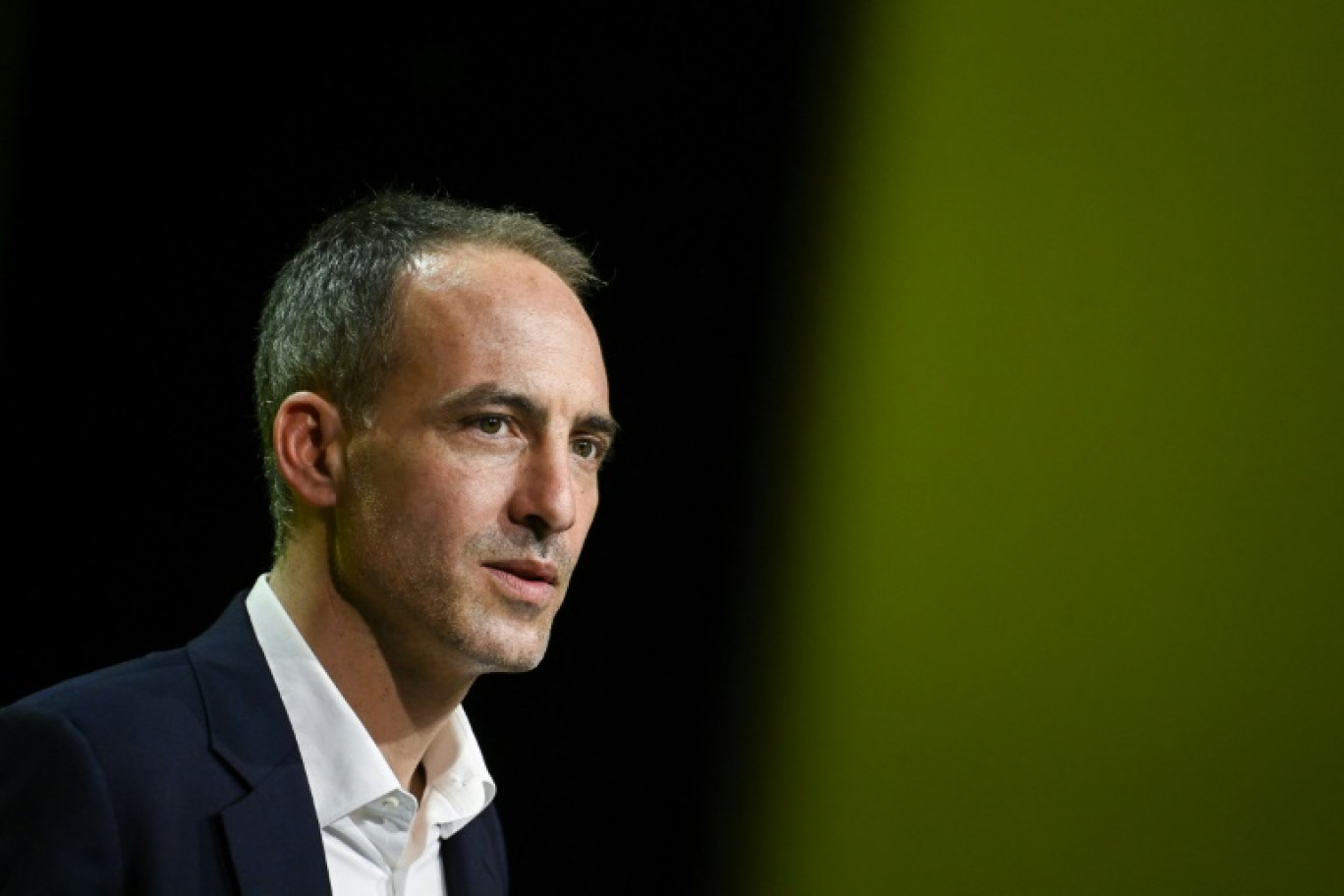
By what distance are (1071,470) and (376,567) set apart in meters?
0.93

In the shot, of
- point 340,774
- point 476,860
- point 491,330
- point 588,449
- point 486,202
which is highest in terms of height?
point 486,202

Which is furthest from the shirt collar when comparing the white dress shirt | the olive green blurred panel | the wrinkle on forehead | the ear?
the olive green blurred panel

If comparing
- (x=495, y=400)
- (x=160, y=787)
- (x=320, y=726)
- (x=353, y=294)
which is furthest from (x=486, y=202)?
(x=160, y=787)

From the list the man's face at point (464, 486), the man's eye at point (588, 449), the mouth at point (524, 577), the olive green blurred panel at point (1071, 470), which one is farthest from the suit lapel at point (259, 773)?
the olive green blurred panel at point (1071, 470)

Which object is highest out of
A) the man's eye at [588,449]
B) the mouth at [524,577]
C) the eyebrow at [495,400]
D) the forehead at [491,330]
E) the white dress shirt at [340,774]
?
the forehead at [491,330]

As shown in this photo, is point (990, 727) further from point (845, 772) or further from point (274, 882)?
point (274, 882)

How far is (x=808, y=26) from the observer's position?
6.26 feet

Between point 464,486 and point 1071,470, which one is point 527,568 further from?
point 1071,470

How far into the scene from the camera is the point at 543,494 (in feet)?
4.25

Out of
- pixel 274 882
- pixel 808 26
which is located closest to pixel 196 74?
pixel 808 26

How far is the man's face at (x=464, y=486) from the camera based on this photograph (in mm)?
1277

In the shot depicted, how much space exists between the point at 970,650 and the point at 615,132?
841mm

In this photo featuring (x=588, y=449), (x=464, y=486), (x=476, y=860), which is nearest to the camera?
(x=464, y=486)

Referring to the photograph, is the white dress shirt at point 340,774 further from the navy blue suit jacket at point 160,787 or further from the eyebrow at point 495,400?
the eyebrow at point 495,400
